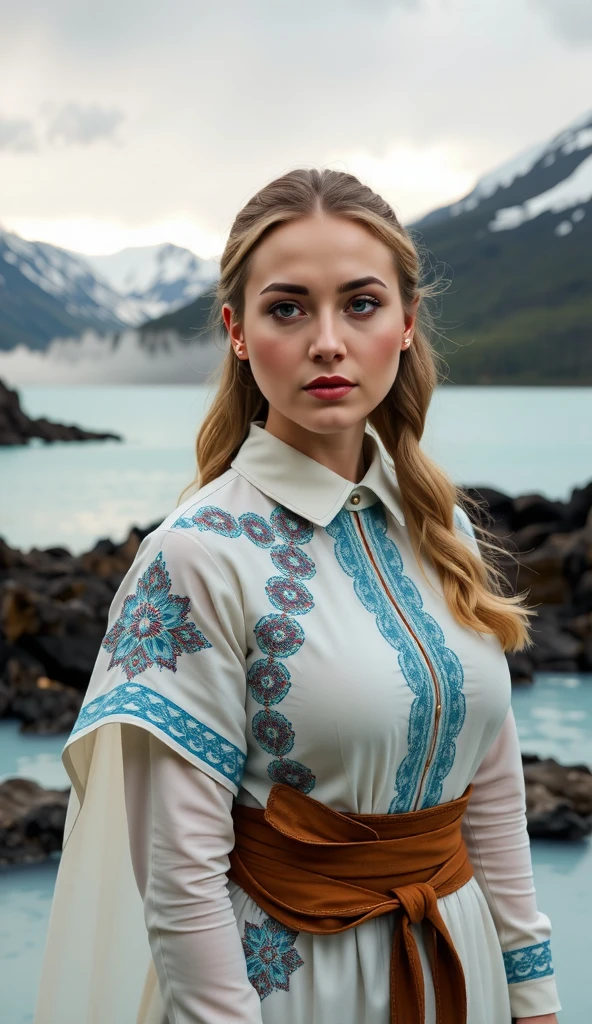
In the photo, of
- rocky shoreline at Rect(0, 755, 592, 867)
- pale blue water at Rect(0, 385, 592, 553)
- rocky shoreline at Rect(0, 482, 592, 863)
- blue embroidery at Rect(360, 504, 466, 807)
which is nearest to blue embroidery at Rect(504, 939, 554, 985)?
blue embroidery at Rect(360, 504, 466, 807)

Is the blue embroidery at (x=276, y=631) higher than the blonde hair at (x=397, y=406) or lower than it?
lower

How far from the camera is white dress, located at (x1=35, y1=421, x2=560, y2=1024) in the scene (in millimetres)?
1085

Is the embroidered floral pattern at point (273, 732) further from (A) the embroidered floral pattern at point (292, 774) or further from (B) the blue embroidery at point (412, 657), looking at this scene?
(B) the blue embroidery at point (412, 657)

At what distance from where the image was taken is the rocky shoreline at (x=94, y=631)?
3055mm

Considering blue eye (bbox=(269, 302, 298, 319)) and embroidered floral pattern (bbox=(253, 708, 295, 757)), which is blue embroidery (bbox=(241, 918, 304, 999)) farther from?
blue eye (bbox=(269, 302, 298, 319))

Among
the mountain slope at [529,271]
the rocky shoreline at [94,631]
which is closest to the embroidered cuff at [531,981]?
the rocky shoreline at [94,631]

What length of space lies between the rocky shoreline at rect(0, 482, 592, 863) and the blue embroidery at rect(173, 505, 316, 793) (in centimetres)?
170

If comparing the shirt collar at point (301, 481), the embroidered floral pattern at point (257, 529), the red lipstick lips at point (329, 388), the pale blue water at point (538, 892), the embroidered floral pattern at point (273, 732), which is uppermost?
the red lipstick lips at point (329, 388)

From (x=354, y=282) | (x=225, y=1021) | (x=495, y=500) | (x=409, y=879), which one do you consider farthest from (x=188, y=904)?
(x=495, y=500)

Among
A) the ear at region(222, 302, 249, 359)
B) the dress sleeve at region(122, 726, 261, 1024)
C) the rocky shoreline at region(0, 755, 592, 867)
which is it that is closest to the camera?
the dress sleeve at region(122, 726, 261, 1024)

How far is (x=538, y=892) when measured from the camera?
9.30 feet

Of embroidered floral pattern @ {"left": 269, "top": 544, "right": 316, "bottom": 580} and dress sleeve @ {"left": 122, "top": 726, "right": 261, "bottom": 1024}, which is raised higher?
embroidered floral pattern @ {"left": 269, "top": 544, "right": 316, "bottom": 580}

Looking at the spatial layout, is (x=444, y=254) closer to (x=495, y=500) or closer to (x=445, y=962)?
(x=495, y=500)

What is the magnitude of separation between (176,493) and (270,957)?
22.0ft
